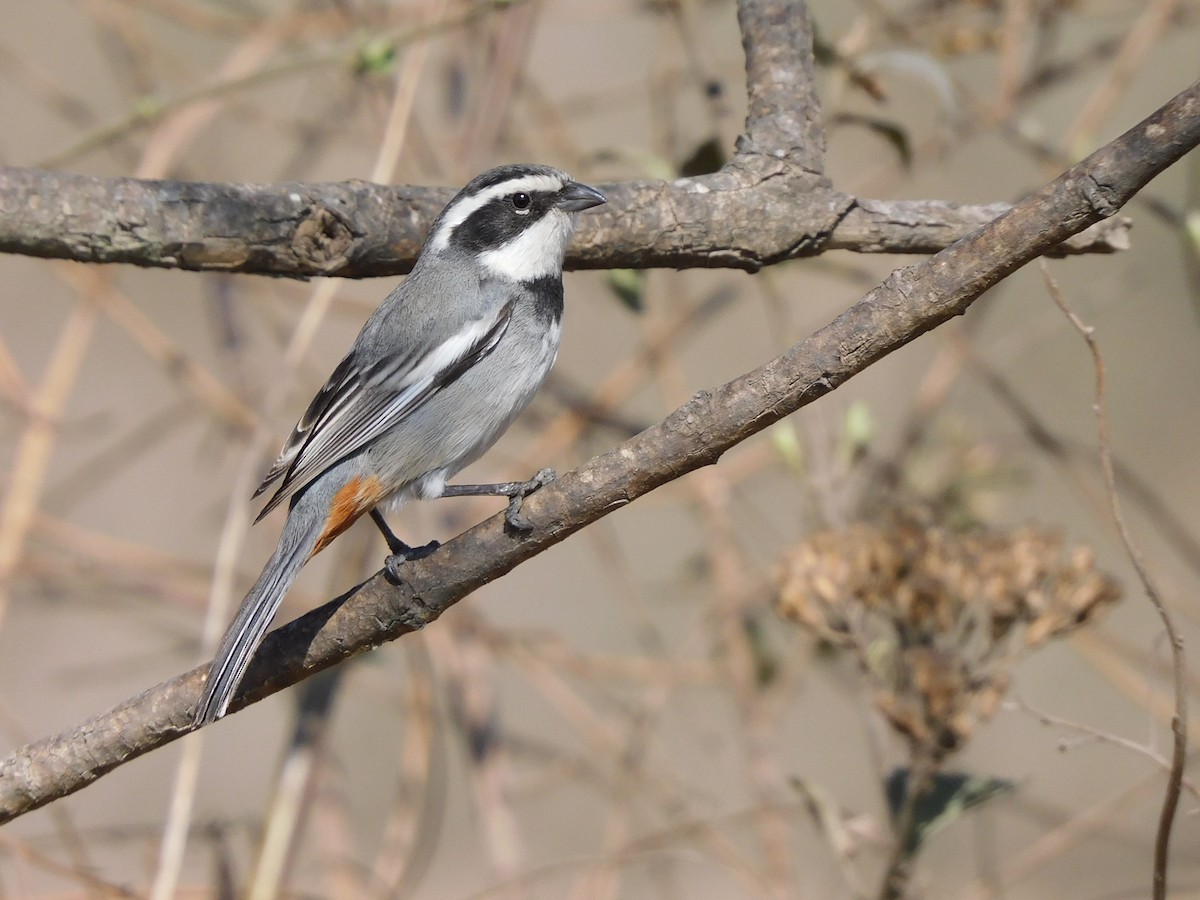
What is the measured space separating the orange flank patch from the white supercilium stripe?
2.50 feet

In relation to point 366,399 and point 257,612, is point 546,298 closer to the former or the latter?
point 366,399

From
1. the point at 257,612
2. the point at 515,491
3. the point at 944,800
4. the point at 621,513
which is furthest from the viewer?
the point at 621,513

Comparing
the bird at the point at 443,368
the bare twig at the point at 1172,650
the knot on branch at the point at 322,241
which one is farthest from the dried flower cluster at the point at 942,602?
the knot on branch at the point at 322,241

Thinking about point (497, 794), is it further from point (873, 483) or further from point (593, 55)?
point (593, 55)

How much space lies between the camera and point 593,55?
7977mm

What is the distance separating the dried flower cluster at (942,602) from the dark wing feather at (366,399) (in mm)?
1229

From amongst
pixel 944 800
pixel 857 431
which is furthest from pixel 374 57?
pixel 944 800

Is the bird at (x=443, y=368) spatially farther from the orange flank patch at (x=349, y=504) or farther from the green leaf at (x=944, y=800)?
the green leaf at (x=944, y=800)

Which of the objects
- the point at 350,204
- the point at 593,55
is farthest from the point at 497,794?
the point at 593,55

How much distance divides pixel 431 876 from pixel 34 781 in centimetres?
413

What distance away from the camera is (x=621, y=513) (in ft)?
24.9

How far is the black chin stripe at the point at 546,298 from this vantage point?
405 cm

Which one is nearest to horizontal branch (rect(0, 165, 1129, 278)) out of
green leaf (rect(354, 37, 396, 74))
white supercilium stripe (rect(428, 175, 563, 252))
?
white supercilium stripe (rect(428, 175, 563, 252))

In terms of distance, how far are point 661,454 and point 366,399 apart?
160 centimetres
